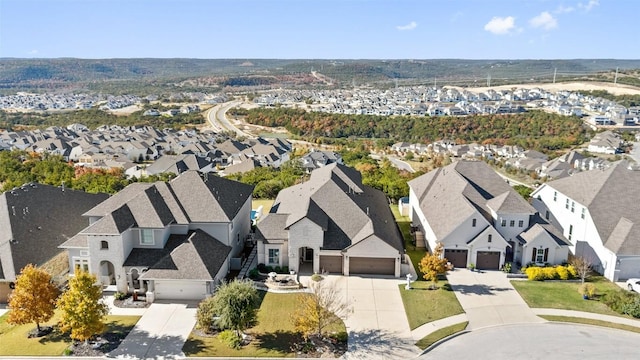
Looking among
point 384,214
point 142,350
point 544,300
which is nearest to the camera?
point 142,350

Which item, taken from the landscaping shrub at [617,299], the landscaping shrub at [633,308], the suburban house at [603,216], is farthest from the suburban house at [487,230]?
the landscaping shrub at [633,308]

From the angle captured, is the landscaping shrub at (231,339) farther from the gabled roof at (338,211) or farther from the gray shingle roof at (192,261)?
the gabled roof at (338,211)

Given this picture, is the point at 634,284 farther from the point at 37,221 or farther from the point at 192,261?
the point at 37,221

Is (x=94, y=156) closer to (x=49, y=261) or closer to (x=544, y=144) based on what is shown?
(x=49, y=261)

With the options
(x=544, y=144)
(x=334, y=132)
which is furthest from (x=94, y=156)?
(x=544, y=144)

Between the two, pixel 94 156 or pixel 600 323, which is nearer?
pixel 600 323

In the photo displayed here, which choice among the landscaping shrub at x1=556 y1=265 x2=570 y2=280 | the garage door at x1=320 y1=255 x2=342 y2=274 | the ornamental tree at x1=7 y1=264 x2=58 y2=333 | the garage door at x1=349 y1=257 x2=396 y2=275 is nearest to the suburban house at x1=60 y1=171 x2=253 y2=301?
the ornamental tree at x1=7 y1=264 x2=58 y2=333
